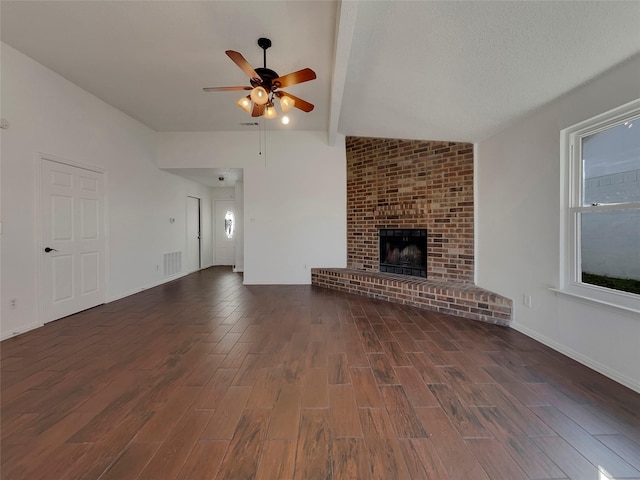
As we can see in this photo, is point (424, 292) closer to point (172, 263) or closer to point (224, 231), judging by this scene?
point (172, 263)

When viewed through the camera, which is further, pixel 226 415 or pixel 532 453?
pixel 226 415

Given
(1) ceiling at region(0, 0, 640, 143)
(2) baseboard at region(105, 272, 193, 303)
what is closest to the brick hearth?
(1) ceiling at region(0, 0, 640, 143)

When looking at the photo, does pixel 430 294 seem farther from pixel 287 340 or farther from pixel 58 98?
pixel 58 98

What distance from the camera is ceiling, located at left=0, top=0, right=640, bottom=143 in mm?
1850

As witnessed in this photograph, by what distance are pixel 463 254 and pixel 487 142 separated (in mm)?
1525

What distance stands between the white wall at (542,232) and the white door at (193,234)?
20.2ft

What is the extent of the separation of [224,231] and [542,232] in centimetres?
722

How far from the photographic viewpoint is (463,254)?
368 cm

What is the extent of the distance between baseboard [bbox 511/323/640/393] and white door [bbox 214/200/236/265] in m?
6.93

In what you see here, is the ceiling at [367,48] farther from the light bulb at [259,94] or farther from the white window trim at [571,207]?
the light bulb at [259,94]

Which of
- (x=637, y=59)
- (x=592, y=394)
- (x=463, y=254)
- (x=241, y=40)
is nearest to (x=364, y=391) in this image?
(x=592, y=394)

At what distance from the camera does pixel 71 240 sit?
3.39m

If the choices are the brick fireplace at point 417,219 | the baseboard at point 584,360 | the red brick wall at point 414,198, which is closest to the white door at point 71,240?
the brick fireplace at point 417,219

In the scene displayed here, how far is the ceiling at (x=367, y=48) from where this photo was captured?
185 centimetres
